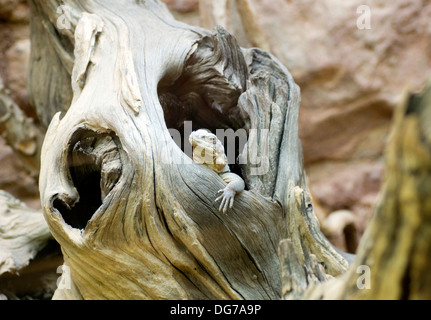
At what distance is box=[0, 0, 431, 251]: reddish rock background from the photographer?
4.17m

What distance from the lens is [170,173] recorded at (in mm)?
2027

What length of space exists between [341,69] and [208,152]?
2.43 m

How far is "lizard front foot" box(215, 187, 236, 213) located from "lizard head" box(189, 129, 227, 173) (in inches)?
5.2

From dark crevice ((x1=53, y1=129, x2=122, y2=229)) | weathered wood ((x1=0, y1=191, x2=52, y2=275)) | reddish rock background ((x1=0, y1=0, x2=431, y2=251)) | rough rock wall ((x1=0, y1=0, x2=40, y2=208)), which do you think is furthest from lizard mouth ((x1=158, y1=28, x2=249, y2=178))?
rough rock wall ((x1=0, y1=0, x2=40, y2=208))

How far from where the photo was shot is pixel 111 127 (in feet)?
6.99

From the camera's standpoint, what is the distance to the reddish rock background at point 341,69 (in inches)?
164

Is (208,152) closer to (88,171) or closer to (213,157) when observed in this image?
(213,157)

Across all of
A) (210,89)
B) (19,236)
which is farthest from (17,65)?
(210,89)

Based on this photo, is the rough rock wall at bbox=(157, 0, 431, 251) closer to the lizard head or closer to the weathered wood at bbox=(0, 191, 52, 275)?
the weathered wood at bbox=(0, 191, 52, 275)

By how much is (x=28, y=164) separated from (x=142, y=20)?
1836 mm

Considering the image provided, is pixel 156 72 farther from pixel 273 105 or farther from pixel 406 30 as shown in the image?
pixel 406 30

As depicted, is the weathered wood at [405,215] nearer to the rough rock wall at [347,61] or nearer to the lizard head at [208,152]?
the lizard head at [208,152]

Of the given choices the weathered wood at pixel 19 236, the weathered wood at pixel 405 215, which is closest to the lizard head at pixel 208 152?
the weathered wood at pixel 405 215

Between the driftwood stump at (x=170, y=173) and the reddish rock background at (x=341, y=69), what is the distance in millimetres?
1542
